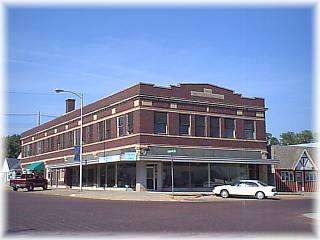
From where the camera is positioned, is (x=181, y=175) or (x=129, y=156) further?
(x=181, y=175)

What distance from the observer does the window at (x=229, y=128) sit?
43.5 metres

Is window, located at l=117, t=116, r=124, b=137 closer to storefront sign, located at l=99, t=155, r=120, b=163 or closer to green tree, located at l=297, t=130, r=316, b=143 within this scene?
storefront sign, located at l=99, t=155, r=120, b=163

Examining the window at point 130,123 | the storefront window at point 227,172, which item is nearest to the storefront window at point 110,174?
the window at point 130,123

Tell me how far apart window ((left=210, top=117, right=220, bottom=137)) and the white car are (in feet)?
31.0

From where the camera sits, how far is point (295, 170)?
159ft

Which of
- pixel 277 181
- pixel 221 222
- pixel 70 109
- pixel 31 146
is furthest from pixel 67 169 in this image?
pixel 221 222

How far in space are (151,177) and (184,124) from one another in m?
5.75

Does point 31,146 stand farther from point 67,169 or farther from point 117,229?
point 117,229

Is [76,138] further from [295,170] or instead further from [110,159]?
[295,170]

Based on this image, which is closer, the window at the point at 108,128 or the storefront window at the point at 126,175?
the storefront window at the point at 126,175

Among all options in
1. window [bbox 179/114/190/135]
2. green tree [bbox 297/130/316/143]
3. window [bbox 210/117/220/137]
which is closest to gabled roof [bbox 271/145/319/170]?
window [bbox 210/117/220/137]

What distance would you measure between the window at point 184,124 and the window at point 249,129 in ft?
22.9

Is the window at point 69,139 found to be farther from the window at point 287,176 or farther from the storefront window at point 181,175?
the window at point 287,176

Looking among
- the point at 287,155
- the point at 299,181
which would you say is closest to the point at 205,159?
the point at 287,155
